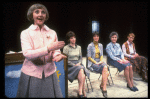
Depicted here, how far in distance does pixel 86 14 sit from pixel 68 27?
1.25 m

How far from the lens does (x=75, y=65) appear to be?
2555mm

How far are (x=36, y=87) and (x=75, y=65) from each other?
54.7 inches

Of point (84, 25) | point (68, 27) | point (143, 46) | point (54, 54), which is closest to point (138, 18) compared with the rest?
point (143, 46)

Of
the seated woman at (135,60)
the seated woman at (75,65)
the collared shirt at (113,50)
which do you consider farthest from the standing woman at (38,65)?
the seated woman at (135,60)

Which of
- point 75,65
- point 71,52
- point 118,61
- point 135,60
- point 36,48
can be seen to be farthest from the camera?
point 135,60

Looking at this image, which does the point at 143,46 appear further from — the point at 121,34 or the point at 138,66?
the point at 138,66

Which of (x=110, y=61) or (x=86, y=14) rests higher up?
(x=86, y=14)

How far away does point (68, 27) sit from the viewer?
5977mm

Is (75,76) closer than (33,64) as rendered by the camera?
No

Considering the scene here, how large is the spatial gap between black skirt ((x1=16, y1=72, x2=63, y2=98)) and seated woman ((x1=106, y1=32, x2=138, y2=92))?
7.54ft

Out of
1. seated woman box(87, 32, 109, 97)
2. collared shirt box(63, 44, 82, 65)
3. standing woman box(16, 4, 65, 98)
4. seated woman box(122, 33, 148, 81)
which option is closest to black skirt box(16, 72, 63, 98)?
standing woman box(16, 4, 65, 98)

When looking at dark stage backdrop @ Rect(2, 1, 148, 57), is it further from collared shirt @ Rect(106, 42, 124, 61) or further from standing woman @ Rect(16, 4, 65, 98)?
standing woman @ Rect(16, 4, 65, 98)

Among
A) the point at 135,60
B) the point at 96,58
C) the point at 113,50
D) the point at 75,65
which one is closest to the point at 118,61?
the point at 113,50

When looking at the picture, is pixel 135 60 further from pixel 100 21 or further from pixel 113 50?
pixel 100 21
